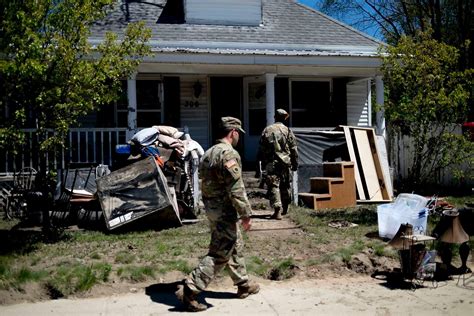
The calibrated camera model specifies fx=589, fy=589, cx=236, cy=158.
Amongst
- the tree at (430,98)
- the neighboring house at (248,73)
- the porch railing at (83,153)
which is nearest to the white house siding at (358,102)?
the neighboring house at (248,73)

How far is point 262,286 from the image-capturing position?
22.3ft

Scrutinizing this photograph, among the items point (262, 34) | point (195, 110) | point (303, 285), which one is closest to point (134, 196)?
point (303, 285)

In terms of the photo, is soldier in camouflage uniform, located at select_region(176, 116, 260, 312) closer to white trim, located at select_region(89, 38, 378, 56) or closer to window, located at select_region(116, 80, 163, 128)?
white trim, located at select_region(89, 38, 378, 56)

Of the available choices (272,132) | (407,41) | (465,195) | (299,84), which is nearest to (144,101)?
(299,84)

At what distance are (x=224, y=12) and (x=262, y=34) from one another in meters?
1.20

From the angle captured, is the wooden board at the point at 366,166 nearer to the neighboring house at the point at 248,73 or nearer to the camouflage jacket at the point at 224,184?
the neighboring house at the point at 248,73

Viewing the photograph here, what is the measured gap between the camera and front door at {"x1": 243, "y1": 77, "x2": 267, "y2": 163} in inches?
614

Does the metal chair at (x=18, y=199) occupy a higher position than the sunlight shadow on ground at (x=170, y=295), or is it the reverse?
the metal chair at (x=18, y=199)

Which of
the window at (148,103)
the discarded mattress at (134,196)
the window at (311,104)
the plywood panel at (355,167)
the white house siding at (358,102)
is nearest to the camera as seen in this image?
the discarded mattress at (134,196)

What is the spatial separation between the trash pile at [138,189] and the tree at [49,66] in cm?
115

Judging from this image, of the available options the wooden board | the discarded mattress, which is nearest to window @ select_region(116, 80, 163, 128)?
the wooden board

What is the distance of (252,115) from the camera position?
15797 millimetres

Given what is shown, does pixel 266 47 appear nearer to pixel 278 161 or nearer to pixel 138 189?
pixel 278 161

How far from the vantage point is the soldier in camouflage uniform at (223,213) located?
573 cm
